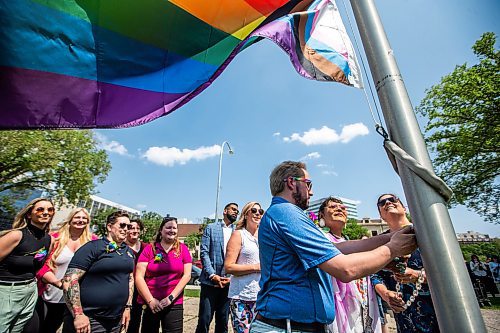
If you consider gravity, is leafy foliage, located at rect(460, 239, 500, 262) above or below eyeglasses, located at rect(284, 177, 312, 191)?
above

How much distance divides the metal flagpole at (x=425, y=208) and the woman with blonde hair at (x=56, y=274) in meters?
4.36

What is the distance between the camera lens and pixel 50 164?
17516mm

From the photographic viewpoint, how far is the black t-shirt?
10.9 ft

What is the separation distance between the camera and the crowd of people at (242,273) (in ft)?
5.46

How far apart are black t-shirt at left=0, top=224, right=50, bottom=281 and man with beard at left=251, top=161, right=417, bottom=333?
3245 mm

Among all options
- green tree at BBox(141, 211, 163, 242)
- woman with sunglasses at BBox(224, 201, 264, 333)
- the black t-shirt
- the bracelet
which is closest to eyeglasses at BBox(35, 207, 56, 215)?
the black t-shirt

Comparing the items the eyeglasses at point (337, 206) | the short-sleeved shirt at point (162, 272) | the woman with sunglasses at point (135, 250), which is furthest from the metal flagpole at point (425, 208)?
the woman with sunglasses at point (135, 250)

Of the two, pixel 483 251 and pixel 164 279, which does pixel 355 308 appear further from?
pixel 483 251

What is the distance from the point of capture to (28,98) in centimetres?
194

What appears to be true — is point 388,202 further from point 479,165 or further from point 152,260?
point 479,165

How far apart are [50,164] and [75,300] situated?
1808cm

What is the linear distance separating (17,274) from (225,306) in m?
2.75

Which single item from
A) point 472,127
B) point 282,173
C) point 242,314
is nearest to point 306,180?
point 282,173

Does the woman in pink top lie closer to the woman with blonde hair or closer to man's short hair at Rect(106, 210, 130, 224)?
man's short hair at Rect(106, 210, 130, 224)
